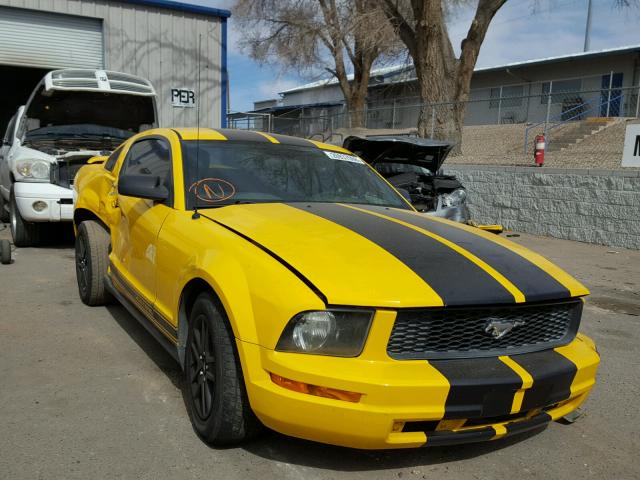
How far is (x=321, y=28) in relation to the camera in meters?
27.5

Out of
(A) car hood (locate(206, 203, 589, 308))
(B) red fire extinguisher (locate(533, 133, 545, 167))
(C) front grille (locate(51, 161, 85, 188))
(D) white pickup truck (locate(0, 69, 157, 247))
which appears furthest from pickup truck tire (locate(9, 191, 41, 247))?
(B) red fire extinguisher (locate(533, 133, 545, 167))

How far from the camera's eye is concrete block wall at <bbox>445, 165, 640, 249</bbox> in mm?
9273

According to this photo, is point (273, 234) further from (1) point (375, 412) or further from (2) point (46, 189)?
(2) point (46, 189)

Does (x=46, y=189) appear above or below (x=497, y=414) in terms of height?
above

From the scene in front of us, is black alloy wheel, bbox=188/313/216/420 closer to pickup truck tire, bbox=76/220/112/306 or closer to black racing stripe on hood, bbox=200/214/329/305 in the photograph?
black racing stripe on hood, bbox=200/214/329/305

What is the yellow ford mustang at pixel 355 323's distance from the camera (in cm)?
221

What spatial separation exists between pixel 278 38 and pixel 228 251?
28647 mm

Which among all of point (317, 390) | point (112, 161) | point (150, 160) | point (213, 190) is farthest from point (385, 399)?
point (112, 161)

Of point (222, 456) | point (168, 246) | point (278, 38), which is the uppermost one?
point (278, 38)

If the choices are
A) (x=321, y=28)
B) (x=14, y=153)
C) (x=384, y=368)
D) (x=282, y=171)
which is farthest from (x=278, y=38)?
(x=384, y=368)

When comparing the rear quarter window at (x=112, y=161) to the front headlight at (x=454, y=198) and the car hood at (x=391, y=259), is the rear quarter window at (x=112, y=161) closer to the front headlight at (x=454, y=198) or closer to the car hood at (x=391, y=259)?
the car hood at (x=391, y=259)

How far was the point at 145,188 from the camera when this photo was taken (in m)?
3.32

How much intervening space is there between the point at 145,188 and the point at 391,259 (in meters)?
1.61

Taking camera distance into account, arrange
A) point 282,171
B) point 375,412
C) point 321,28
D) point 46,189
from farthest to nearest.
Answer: point 321,28, point 46,189, point 282,171, point 375,412
